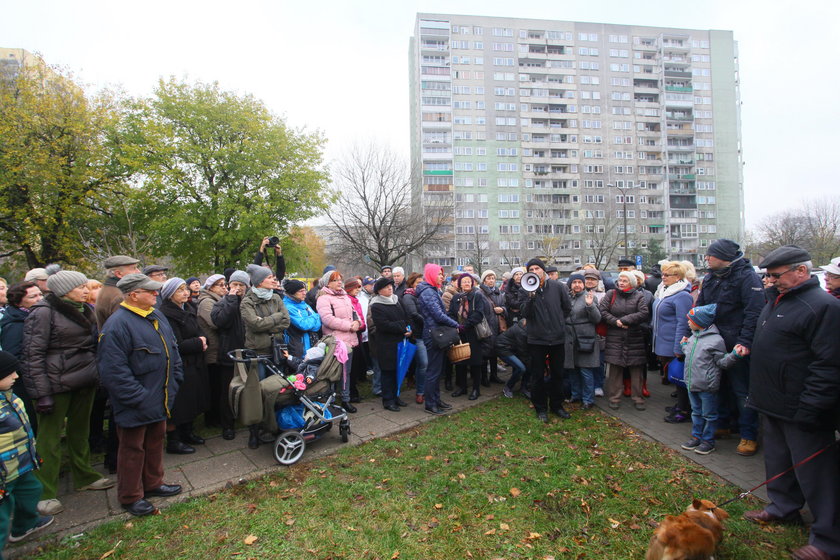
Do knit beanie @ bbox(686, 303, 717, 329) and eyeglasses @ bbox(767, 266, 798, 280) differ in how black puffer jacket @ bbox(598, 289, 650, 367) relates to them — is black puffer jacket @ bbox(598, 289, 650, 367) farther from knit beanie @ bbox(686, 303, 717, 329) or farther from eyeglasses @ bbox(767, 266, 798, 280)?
eyeglasses @ bbox(767, 266, 798, 280)

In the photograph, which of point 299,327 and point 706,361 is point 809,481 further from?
point 299,327

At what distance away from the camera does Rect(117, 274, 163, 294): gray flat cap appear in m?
3.75

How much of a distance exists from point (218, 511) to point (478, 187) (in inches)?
2691

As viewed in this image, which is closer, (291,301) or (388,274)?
(291,301)

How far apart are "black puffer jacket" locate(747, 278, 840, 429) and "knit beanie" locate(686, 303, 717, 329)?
1309 millimetres

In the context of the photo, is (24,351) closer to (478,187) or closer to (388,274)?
(388,274)

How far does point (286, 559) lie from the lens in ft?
10.3

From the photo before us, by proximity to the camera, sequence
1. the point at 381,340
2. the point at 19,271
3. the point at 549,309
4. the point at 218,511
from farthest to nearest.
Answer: the point at 19,271, the point at 381,340, the point at 549,309, the point at 218,511

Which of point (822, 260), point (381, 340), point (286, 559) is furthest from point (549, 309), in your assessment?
point (822, 260)

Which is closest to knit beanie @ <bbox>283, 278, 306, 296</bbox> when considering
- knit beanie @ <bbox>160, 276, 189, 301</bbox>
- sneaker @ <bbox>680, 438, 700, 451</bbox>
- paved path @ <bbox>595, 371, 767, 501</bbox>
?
knit beanie @ <bbox>160, 276, 189, 301</bbox>

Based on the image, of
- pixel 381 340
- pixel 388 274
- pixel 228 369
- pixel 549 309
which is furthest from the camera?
pixel 388 274

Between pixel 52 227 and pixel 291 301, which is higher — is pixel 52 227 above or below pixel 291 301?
above

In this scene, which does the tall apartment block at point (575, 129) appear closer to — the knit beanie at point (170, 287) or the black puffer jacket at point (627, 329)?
the black puffer jacket at point (627, 329)

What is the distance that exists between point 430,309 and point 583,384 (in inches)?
109
